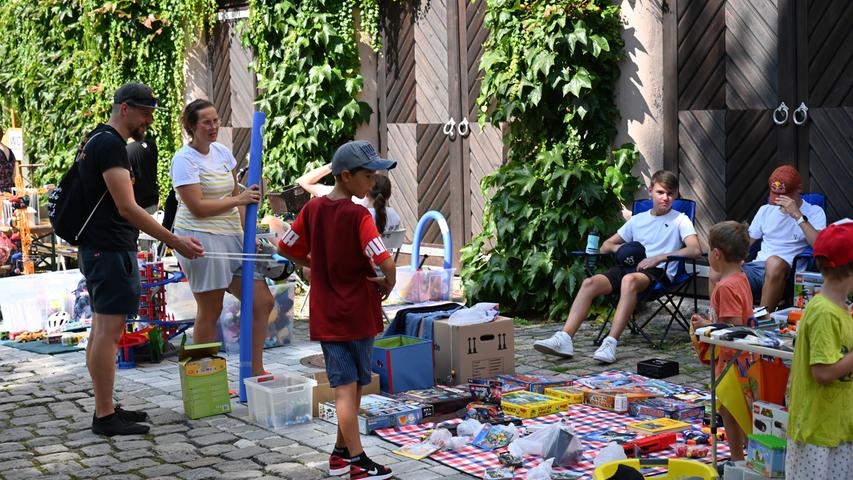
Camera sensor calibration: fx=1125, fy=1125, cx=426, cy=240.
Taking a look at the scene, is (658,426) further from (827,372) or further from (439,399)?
(827,372)

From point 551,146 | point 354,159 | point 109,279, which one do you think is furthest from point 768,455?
point 551,146

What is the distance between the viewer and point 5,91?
1705 centimetres

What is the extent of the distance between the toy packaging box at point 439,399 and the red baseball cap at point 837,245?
9.19 feet

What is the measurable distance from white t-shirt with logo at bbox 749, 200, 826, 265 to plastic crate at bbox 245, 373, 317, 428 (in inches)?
134

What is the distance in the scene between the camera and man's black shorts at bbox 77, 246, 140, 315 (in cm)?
596

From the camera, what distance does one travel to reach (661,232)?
8148mm

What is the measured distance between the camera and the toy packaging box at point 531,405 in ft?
20.4

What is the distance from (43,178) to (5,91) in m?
1.87

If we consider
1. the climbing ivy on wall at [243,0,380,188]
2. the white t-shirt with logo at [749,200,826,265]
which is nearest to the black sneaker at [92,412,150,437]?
the white t-shirt with logo at [749,200,826,265]

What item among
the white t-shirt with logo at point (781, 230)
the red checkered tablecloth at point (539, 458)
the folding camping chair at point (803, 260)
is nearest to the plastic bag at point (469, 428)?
the red checkered tablecloth at point (539, 458)

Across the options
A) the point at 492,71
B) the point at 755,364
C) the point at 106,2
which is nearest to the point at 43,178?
the point at 106,2

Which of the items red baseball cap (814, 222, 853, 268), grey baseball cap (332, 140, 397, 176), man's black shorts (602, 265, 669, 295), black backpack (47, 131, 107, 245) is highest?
grey baseball cap (332, 140, 397, 176)

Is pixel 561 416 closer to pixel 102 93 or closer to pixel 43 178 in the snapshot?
pixel 102 93

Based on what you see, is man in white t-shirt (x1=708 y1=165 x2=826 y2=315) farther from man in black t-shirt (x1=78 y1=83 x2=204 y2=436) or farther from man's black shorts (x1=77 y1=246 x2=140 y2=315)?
man's black shorts (x1=77 y1=246 x2=140 y2=315)
